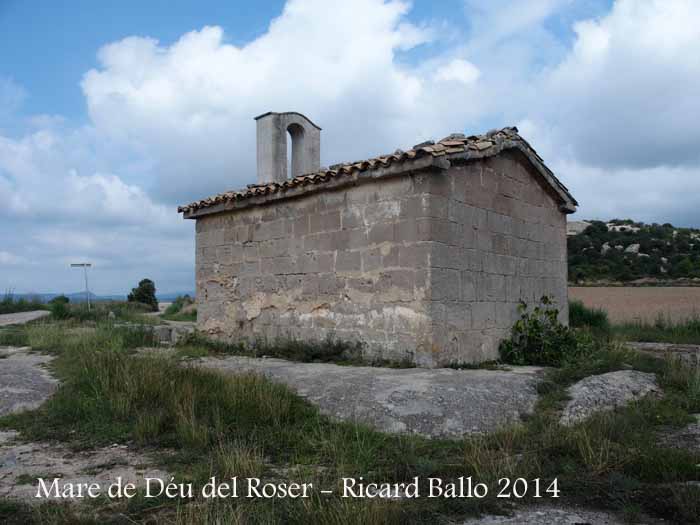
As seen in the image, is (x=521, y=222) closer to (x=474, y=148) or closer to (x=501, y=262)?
(x=501, y=262)

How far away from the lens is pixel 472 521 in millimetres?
3303

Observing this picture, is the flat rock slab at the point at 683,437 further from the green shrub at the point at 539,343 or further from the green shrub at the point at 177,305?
the green shrub at the point at 177,305

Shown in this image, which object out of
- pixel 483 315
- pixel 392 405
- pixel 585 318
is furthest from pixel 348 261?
pixel 585 318

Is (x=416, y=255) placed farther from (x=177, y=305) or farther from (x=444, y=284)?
(x=177, y=305)

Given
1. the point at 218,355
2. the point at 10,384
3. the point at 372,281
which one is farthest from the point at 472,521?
the point at 218,355

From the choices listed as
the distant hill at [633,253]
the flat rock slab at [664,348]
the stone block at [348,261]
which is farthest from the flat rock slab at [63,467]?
the distant hill at [633,253]

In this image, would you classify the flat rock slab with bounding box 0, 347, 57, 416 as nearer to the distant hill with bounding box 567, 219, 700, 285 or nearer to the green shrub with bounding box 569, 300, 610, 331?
the green shrub with bounding box 569, 300, 610, 331

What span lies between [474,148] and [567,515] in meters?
5.81

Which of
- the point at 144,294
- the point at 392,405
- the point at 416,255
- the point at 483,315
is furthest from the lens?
the point at 144,294

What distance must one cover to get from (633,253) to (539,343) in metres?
27.6

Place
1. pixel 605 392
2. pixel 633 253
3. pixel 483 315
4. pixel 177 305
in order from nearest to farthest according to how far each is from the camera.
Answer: pixel 605 392
pixel 483 315
pixel 177 305
pixel 633 253

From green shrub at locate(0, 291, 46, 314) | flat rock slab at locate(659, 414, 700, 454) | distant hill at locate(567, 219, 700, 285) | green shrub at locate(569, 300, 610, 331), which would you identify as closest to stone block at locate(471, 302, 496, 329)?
flat rock slab at locate(659, 414, 700, 454)

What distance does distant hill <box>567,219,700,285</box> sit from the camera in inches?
1180

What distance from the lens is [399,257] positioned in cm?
788
